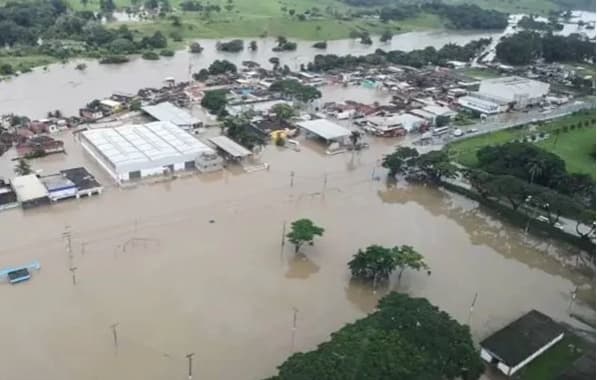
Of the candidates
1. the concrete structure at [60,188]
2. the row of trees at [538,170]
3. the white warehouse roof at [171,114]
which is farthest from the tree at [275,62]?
the concrete structure at [60,188]

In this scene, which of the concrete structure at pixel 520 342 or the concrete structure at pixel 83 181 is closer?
the concrete structure at pixel 520 342

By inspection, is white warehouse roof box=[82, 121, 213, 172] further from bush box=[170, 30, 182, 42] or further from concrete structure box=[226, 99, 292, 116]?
bush box=[170, 30, 182, 42]

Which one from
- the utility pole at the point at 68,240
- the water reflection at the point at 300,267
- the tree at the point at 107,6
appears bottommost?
the water reflection at the point at 300,267

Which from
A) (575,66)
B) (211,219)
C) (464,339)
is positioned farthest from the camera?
(575,66)

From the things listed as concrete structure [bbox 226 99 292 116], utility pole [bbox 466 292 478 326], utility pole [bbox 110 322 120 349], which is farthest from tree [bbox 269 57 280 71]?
utility pole [bbox 110 322 120 349]

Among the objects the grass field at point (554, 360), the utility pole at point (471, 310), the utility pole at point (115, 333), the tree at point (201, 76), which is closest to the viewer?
the grass field at point (554, 360)

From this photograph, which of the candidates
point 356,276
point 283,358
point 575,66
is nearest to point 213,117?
point 356,276

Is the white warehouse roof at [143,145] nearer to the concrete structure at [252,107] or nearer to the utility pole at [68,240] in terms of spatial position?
the utility pole at [68,240]

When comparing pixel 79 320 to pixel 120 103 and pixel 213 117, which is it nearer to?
pixel 213 117
